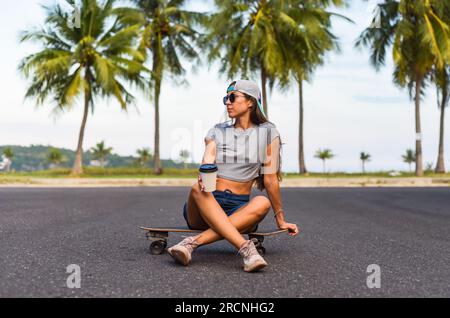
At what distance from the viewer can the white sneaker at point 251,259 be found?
11.6ft

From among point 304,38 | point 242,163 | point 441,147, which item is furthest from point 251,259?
point 441,147

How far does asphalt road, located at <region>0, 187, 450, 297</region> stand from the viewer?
10.4 feet

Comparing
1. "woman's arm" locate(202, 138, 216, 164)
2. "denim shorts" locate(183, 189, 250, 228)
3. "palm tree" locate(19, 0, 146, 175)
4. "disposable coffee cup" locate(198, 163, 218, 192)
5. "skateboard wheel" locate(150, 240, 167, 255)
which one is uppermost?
"palm tree" locate(19, 0, 146, 175)

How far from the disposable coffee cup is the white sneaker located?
19.9 inches

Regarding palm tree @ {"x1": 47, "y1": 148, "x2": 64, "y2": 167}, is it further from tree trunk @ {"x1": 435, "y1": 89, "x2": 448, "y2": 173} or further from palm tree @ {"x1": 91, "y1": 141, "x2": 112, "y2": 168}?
tree trunk @ {"x1": 435, "y1": 89, "x2": 448, "y2": 173}

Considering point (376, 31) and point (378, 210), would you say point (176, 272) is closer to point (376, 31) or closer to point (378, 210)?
point (378, 210)

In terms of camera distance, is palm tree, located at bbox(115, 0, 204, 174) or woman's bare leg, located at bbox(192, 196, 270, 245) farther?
palm tree, located at bbox(115, 0, 204, 174)

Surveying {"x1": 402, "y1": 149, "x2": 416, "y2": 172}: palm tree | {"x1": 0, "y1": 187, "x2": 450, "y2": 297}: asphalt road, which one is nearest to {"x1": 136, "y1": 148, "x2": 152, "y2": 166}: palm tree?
{"x1": 402, "y1": 149, "x2": 416, "y2": 172}: palm tree

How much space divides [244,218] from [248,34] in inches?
920

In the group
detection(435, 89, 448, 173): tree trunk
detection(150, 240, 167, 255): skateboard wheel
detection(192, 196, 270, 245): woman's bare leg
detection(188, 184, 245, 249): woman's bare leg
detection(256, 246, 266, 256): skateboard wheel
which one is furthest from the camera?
detection(435, 89, 448, 173): tree trunk

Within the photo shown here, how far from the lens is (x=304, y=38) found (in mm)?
25672

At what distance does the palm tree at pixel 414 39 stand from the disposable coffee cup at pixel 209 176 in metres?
23.5

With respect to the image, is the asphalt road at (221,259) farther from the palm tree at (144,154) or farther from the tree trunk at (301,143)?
the palm tree at (144,154)

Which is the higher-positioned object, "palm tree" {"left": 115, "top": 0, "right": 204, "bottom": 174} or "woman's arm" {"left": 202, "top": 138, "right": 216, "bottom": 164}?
"palm tree" {"left": 115, "top": 0, "right": 204, "bottom": 174}
